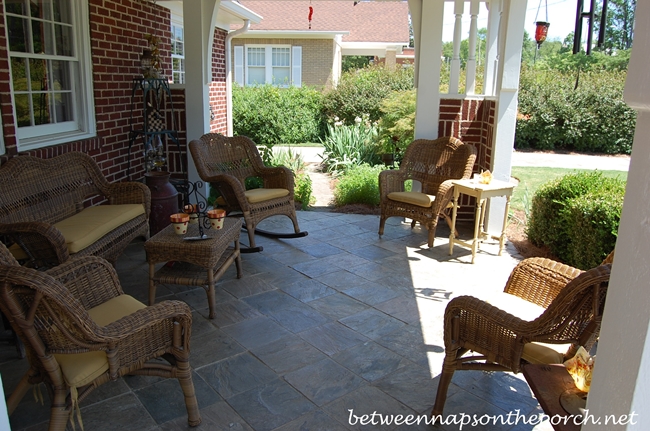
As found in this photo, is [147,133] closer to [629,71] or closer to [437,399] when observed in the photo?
[437,399]

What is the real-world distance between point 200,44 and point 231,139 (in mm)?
1086

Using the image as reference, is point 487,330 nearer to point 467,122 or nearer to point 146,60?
point 467,122

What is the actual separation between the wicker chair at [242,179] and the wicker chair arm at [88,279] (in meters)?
2.15

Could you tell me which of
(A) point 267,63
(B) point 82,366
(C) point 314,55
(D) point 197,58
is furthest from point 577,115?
(B) point 82,366

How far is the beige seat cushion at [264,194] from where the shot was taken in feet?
16.2

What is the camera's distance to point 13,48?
419cm

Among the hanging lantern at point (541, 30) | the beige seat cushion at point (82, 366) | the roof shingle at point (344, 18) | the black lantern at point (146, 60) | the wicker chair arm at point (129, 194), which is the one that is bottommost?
the beige seat cushion at point (82, 366)

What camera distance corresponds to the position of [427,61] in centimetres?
571

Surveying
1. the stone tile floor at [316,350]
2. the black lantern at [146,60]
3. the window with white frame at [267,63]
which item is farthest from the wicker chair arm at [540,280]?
the window with white frame at [267,63]

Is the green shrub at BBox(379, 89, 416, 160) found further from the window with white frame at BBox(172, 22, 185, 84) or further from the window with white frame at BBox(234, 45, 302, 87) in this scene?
the window with white frame at BBox(234, 45, 302, 87)

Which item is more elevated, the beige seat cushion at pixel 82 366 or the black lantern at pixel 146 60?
the black lantern at pixel 146 60

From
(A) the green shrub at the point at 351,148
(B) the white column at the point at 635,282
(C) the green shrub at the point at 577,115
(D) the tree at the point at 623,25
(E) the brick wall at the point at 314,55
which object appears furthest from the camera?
(E) the brick wall at the point at 314,55

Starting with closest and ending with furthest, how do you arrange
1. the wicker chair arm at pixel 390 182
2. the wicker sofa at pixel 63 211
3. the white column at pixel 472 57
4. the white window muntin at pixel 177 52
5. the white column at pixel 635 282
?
the white column at pixel 635 282 → the wicker sofa at pixel 63 211 → the wicker chair arm at pixel 390 182 → the white column at pixel 472 57 → the white window muntin at pixel 177 52

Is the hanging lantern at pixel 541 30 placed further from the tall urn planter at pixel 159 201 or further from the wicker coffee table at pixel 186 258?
the tall urn planter at pixel 159 201
